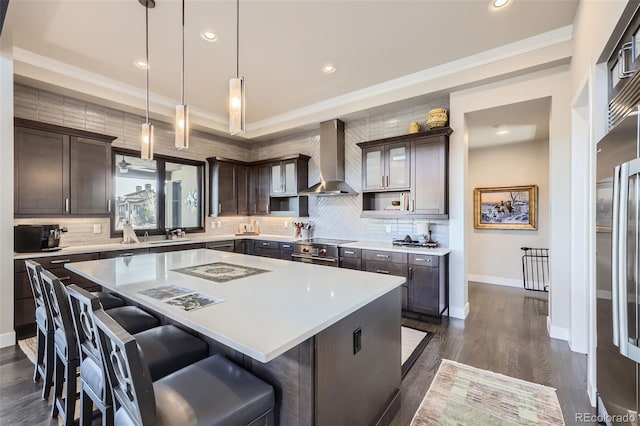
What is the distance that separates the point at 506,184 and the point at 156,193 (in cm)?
650

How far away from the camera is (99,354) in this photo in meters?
1.25

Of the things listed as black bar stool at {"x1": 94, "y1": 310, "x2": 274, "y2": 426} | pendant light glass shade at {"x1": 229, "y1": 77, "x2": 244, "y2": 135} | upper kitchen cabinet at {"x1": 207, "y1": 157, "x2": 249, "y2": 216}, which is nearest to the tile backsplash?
upper kitchen cabinet at {"x1": 207, "y1": 157, "x2": 249, "y2": 216}

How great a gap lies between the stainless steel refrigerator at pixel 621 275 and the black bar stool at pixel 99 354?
208cm

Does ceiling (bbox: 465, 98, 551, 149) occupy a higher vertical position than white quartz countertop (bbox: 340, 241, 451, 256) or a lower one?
higher

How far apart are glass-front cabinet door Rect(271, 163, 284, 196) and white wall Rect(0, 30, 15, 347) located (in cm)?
350

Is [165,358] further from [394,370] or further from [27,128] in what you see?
[27,128]

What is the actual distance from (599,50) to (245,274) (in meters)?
2.88

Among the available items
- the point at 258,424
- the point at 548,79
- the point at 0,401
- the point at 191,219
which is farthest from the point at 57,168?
the point at 548,79

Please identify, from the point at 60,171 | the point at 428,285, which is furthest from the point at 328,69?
the point at 60,171

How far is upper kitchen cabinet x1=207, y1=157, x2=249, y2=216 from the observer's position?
5.44 m

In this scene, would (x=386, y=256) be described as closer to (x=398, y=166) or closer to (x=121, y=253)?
(x=398, y=166)

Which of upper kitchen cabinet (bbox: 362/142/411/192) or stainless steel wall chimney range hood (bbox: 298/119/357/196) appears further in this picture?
stainless steel wall chimney range hood (bbox: 298/119/357/196)

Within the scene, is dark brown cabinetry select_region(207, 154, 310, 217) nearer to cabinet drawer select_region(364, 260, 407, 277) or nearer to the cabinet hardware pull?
cabinet drawer select_region(364, 260, 407, 277)

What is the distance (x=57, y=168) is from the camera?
11.7 ft
